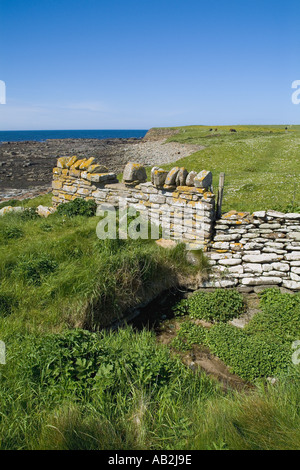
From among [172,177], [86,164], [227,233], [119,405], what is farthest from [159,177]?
[119,405]

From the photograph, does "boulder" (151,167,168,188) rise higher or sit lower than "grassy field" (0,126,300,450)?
higher

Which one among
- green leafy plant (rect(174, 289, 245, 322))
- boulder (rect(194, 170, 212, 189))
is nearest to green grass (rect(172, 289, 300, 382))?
green leafy plant (rect(174, 289, 245, 322))

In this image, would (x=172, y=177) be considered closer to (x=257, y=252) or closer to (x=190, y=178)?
(x=190, y=178)

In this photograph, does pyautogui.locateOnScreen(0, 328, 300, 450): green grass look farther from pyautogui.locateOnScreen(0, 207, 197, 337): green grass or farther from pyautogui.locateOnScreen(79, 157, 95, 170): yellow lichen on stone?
pyautogui.locateOnScreen(79, 157, 95, 170): yellow lichen on stone

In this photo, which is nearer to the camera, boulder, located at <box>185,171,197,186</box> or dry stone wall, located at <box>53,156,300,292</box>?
dry stone wall, located at <box>53,156,300,292</box>

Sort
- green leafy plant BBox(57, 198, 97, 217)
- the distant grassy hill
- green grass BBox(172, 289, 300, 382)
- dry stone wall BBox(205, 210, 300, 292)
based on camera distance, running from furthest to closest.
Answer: the distant grassy hill → green leafy plant BBox(57, 198, 97, 217) → dry stone wall BBox(205, 210, 300, 292) → green grass BBox(172, 289, 300, 382)

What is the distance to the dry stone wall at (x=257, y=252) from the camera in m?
7.59

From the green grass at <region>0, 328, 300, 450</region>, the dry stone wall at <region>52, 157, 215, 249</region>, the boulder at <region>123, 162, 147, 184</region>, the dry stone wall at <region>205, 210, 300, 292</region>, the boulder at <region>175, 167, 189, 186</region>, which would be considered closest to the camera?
the green grass at <region>0, 328, 300, 450</region>

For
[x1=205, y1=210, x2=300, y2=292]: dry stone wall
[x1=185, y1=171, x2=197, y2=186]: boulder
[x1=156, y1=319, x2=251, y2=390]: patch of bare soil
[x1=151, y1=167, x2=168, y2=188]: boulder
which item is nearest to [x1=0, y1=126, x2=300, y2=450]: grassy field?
[x1=156, y1=319, x2=251, y2=390]: patch of bare soil

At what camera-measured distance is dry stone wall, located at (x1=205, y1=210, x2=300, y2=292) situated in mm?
7590

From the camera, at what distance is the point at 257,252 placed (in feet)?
25.6

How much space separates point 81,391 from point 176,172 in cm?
607

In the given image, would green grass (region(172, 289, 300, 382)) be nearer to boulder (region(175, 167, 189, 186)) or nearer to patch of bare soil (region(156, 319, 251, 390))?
patch of bare soil (region(156, 319, 251, 390))

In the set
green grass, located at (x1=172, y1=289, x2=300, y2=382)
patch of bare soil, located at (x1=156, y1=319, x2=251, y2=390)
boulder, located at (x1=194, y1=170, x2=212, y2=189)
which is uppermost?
boulder, located at (x1=194, y1=170, x2=212, y2=189)
